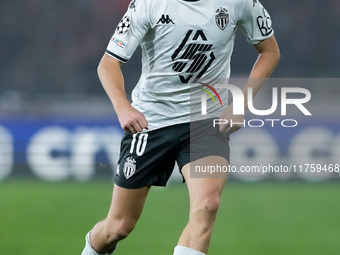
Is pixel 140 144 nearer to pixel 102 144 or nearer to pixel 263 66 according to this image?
pixel 263 66

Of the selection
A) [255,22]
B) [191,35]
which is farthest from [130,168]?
[255,22]

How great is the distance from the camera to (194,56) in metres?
4.36

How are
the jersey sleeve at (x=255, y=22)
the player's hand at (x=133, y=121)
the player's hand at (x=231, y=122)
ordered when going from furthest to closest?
the jersey sleeve at (x=255, y=22), the player's hand at (x=231, y=122), the player's hand at (x=133, y=121)

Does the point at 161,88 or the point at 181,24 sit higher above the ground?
the point at 181,24

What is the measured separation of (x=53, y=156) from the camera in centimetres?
1054

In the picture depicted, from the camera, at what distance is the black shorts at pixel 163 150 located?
4305 millimetres

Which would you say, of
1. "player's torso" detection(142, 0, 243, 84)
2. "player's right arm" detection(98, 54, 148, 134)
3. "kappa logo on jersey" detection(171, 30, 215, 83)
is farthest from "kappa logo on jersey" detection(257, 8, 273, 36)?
"player's right arm" detection(98, 54, 148, 134)

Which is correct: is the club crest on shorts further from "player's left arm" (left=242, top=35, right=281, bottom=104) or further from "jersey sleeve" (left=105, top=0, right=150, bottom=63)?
"player's left arm" (left=242, top=35, right=281, bottom=104)

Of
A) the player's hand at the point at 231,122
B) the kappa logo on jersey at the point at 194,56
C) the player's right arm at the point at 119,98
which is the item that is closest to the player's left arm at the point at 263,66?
the player's hand at the point at 231,122

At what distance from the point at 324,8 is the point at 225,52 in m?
9.50

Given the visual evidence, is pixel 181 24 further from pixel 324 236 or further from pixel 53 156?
pixel 53 156

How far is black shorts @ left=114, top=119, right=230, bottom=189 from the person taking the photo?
14.1 feet

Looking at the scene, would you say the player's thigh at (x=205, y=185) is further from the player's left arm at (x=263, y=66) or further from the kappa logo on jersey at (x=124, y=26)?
the kappa logo on jersey at (x=124, y=26)

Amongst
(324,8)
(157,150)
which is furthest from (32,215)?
(324,8)
